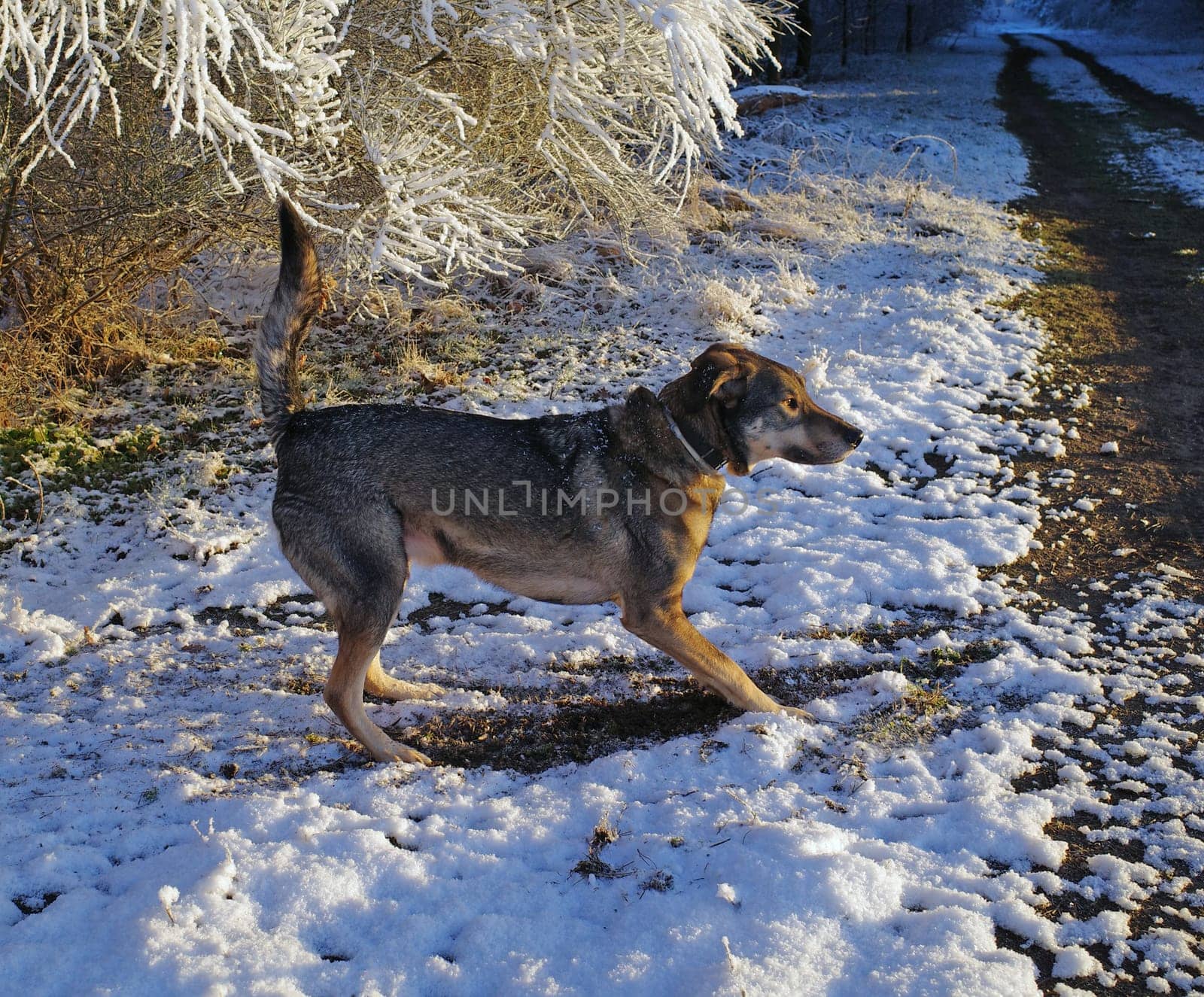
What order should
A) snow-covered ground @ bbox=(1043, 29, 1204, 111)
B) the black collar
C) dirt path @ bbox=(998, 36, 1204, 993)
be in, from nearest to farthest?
dirt path @ bbox=(998, 36, 1204, 993) < the black collar < snow-covered ground @ bbox=(1043, 29, 1204, 111)

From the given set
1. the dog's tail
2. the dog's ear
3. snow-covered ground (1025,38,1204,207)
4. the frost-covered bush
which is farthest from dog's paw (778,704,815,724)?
snow-covered ground (1025,38,1204,207)

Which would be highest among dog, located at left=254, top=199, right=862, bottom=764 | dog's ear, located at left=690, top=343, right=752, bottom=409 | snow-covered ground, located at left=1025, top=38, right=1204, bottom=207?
snow-covered ground, located at left=1025, top=38, right=1204, bottom=207

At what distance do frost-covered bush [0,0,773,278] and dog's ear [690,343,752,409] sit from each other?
267cm

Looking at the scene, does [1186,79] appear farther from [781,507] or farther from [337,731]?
[337,731]

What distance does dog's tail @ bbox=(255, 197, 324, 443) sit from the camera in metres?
3.97

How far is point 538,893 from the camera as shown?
2.96m

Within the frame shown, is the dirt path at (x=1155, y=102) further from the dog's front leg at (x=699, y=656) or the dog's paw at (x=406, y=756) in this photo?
the dog's paw at (x=406, y=756)

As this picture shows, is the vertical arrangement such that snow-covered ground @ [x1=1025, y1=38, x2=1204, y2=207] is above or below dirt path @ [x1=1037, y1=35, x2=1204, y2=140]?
below

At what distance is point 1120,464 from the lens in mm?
6809

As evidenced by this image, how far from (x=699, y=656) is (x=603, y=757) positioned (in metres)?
0.67

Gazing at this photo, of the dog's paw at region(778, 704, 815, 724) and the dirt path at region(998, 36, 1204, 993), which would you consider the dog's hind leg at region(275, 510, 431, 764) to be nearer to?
the dog's paw at region(778, 704, 815, 724)

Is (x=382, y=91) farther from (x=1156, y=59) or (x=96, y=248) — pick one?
(x=1156, y=59)

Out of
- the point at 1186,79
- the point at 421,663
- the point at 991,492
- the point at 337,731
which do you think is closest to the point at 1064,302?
the point at 991,492

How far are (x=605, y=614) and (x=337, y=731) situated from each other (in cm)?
176
